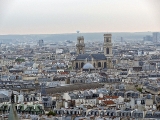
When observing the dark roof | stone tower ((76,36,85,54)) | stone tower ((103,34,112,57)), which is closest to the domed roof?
the dark roof

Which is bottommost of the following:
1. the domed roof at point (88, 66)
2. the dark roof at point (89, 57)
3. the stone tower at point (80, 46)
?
the domed roof at point (88, 66)

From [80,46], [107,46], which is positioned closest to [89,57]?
[107,46]

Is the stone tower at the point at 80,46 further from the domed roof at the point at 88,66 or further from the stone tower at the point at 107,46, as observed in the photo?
the domed roof at the point at 88,66

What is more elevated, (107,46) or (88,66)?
(107,46)

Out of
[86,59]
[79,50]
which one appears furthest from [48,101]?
[79,50]

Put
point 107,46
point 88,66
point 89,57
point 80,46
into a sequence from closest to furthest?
1. point 88,66
2. point 89,57
3. point 107,46
4. point 80,46

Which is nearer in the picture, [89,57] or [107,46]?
[89,57]

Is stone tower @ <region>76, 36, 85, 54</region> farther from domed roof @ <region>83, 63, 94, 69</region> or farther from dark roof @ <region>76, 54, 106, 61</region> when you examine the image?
domed roof @ <region>83, 63, 94, 69</region>

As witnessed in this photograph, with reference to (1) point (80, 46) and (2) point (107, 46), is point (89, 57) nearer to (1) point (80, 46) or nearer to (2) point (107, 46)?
(2) point (107, 46)

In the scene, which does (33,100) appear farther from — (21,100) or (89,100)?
(89,100)

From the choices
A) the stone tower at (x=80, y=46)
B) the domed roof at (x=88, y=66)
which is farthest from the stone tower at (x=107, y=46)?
the domed roof at (x=88, y=66)

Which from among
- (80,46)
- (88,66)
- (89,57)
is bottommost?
(88,66)

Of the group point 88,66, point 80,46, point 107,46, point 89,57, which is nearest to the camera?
point 88,66
